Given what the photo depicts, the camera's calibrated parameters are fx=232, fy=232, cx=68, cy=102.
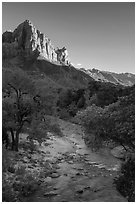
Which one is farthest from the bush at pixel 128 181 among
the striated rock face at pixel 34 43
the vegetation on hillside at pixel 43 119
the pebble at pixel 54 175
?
the striated rock face at pixel 34 43

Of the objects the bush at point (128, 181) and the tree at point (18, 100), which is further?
the tree at point (18, 100)

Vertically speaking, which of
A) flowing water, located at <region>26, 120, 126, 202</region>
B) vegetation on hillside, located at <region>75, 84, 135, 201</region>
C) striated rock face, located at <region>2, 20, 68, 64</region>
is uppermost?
striated rock face, located at <region>2, 20, 68, 64</region>

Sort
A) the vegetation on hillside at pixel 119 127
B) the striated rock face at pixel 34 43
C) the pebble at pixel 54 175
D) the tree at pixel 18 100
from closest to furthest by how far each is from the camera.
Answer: the vegetation on hillside at pixel 119 127 → the pebble at pixel 54 175 → the tree at pixel 18 100 → the striated rock face at pixel 34 43

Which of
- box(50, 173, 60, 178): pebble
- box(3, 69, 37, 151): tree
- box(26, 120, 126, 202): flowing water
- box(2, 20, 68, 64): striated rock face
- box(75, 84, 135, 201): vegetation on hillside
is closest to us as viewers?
box(75, 84, 135, 201): vegetation on hillside

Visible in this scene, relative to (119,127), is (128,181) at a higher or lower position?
lower

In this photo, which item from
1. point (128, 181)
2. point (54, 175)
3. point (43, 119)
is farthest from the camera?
point (43, 119)

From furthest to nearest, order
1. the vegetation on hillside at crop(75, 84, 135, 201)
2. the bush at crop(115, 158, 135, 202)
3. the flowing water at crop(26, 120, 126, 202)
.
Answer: the flowing water at crop(26, 120, 126, 202) < the bush at crop(115, 158, 135, 202) < the vegetation on hillside at crop(75, 84, 135, 201)

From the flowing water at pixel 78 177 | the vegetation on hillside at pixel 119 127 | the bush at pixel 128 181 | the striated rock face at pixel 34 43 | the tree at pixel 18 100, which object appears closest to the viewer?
the vegetation on hillside at pixel 119 127

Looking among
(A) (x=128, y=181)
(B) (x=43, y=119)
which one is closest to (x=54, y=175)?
(A) (x=128, y=181)

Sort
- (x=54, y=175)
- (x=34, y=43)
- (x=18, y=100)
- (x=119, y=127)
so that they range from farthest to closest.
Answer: (x=34, y=43) < (x=18, y=100) < (x=54, y=175) < (x=119, y=127)

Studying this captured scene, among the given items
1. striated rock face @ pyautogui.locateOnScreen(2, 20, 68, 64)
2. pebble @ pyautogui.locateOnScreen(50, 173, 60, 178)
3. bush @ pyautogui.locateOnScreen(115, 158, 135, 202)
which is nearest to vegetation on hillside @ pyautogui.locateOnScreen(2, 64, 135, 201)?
bush @ pyautogui.locateOnScreen(115, 158, 135, 202)

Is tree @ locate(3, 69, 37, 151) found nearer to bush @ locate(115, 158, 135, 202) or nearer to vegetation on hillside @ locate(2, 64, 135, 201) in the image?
vegetation on hillside @ locate(2, 64, 135, 201)

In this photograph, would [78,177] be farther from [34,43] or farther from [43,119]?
[34,43]

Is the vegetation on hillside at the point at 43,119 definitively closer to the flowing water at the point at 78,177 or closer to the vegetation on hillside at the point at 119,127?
the vegetation on hillside at the point at 119,127
